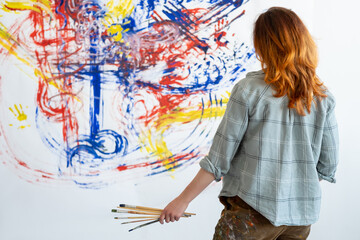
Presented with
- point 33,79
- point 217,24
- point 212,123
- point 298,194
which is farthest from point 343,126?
point 33,79

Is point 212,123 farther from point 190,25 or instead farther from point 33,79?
point 33,79

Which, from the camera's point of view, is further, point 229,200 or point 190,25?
point 190,25

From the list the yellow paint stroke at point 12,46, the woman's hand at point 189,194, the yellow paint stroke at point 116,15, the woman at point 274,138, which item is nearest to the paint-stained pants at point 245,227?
the woman at point 274,138

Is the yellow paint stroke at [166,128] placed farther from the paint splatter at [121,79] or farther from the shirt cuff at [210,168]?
the shirt cuff at [210,168]

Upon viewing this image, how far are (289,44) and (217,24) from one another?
0.78 metres

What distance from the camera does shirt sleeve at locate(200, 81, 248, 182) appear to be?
963 mm

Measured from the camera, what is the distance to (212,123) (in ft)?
5.64

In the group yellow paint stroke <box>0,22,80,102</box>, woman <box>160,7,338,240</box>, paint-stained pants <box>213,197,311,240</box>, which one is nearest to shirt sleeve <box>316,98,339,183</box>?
woman <box>160,7,338,240</box>

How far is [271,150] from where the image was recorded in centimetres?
97

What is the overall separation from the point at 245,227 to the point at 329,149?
0.35 metres

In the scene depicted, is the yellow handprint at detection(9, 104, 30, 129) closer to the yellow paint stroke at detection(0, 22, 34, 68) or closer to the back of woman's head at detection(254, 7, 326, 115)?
the yellow paint stroke at detection(0, 22, 34, 68)

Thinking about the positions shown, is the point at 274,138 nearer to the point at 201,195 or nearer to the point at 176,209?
the point at 176,209

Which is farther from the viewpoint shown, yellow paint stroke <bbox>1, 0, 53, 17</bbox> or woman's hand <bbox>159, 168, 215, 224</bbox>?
yellow paint stroke <bbox>1, 0, 53, 17</bbox>

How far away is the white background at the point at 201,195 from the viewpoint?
5.23 feet
